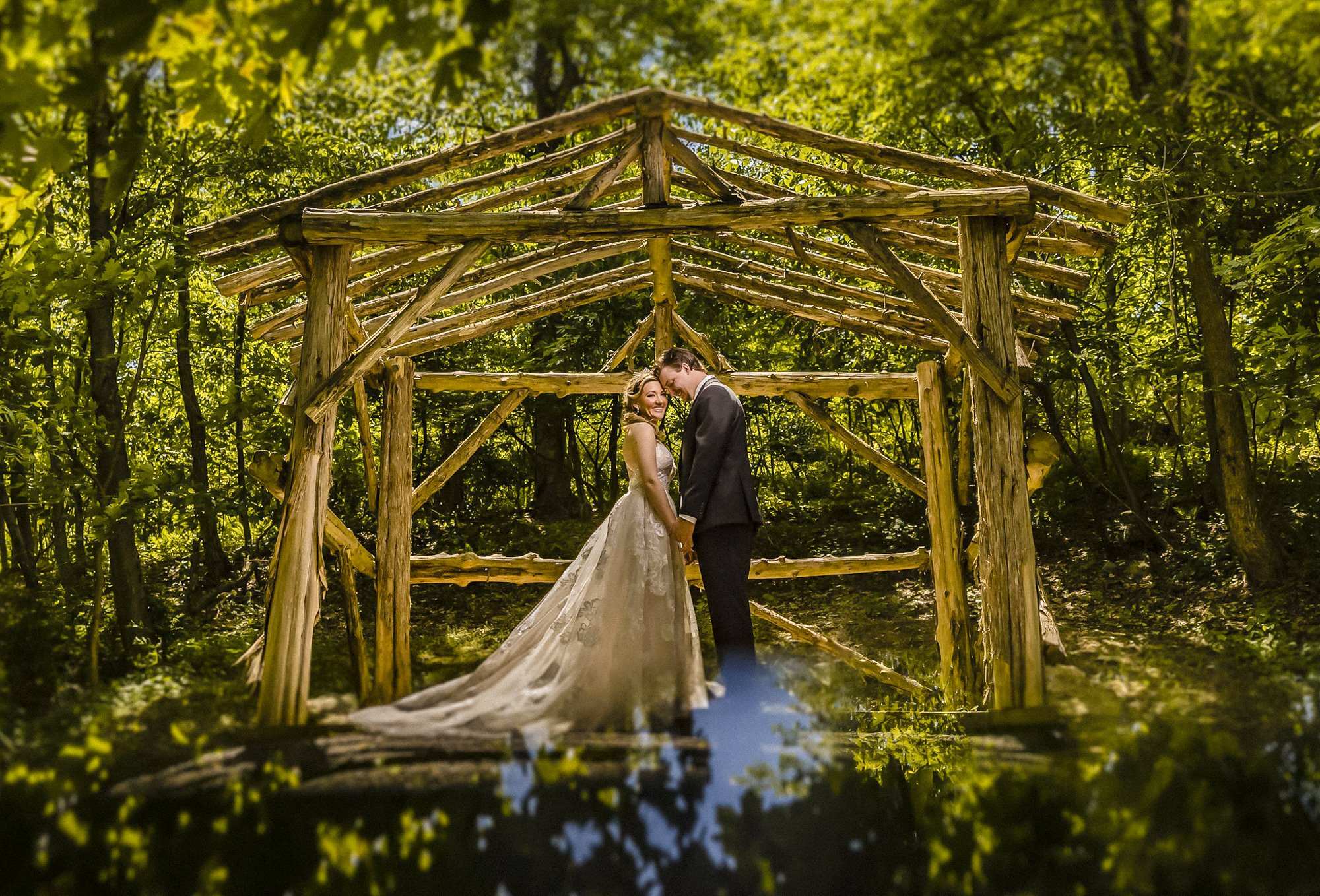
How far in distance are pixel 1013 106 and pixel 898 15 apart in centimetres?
67

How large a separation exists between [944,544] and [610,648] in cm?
281

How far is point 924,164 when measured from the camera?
4.25 meters

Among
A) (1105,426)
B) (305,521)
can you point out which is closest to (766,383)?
(305,521)

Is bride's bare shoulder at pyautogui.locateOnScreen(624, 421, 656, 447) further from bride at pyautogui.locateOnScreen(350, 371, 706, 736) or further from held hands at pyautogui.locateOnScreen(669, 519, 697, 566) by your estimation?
held hands at pyautogui.locateOnScreen(669, 519, 697, 566)

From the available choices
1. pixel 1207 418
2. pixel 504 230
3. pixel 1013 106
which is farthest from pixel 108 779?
pixel 1207 418

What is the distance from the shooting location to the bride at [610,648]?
3.62 metres

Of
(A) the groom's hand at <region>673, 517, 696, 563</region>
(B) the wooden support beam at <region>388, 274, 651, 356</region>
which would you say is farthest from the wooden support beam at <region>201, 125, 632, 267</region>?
(A) the groom's hand at <region>673, 517, 696, 563</region>

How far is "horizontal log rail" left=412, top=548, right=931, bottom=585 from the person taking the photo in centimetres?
651

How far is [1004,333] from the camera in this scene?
430 cm

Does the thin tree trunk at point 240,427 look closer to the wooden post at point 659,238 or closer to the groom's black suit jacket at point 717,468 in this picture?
the wooden post at point 659,238

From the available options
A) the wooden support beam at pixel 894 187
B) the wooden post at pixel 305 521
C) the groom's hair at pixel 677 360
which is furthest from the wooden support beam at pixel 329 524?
the wooden support beam at pixel 894 187

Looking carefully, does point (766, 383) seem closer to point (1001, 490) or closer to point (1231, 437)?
point (1001, 490)

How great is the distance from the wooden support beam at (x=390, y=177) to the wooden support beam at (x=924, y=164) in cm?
38

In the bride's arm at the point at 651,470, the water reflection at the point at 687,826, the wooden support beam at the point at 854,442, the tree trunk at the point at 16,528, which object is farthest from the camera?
the tree trunk at the point at 16,528
